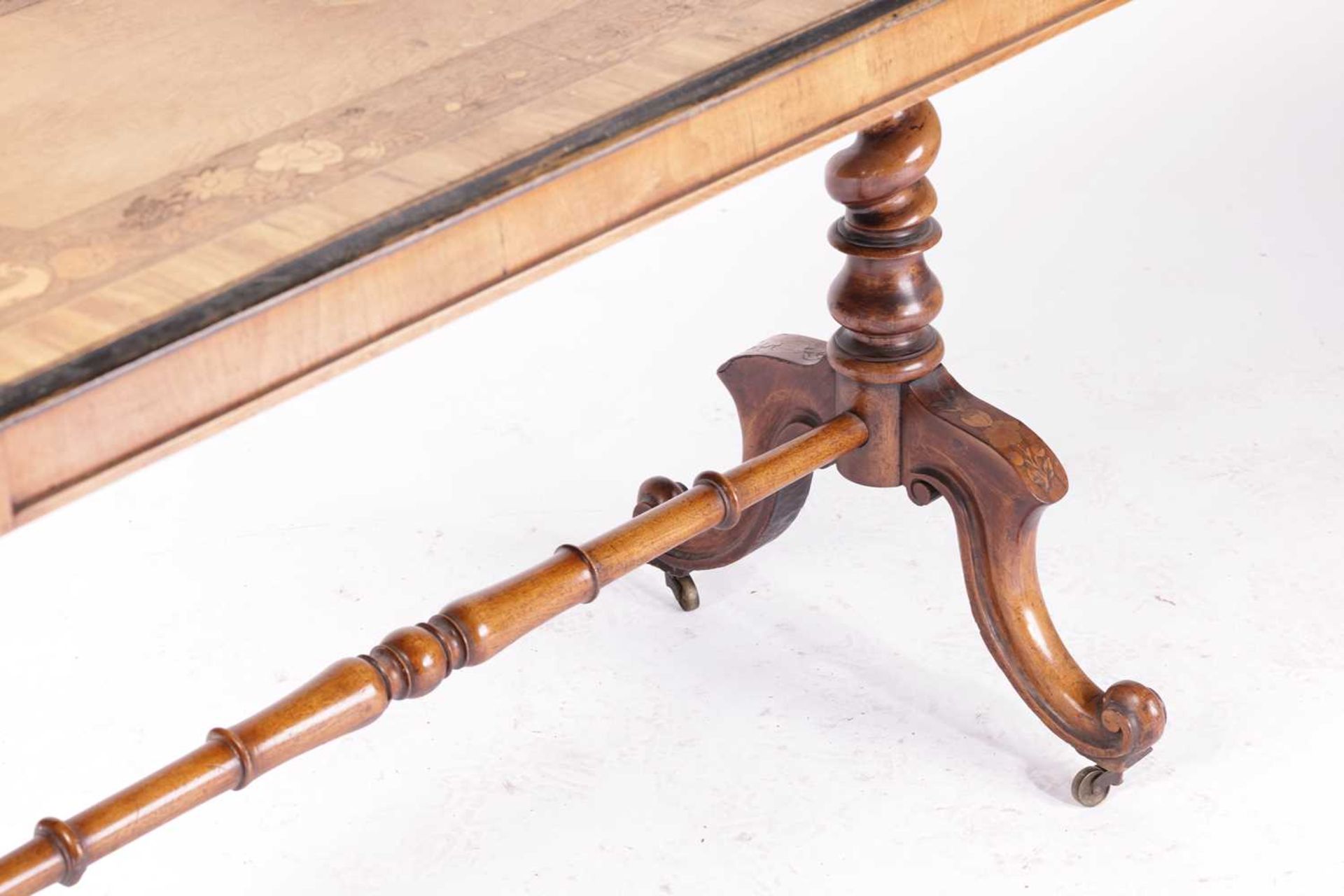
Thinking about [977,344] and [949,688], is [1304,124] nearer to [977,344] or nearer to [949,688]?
[977,344]

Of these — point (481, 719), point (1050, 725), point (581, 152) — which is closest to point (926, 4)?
point (581, 152)

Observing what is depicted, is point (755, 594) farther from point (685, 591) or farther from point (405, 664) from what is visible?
point (405, 664)

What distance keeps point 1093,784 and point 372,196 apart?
948mm

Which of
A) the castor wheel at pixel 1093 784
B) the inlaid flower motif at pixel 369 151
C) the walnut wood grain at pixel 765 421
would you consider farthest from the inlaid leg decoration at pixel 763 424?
the inlaid flower motif at pixel 369 151

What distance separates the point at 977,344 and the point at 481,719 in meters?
0.88

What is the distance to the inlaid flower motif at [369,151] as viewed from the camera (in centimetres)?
131

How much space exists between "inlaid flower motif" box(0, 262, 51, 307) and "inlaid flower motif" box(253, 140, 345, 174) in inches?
6.4

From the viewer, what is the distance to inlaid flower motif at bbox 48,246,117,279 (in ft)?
3.96

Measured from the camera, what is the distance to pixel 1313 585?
2.15m

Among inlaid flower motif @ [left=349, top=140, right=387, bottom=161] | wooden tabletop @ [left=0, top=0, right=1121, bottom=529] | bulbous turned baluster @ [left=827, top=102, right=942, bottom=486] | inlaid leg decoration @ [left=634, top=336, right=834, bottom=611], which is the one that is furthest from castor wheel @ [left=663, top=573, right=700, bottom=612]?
inlaid flower motif @ [left=349, top=140, right=387, bottom=161]

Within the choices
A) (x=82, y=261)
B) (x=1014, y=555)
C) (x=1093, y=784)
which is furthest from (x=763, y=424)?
(x=82, y=261)

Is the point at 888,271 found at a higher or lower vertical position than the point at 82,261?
lower

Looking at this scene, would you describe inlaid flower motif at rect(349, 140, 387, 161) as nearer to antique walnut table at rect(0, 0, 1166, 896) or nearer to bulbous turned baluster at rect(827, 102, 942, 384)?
antique walnut table at rect(0, 0, 1166, 896)

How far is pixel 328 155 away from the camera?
1.32 meters
